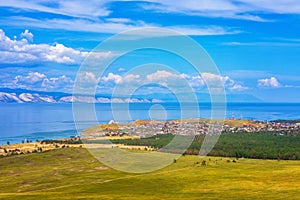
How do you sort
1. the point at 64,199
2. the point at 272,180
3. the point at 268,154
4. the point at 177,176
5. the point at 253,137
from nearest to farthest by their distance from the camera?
the point at 64,199
the point at 272,180
the point at 177,176
the point at 268,154
the point at 253,137

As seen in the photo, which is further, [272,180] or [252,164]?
[252,164]

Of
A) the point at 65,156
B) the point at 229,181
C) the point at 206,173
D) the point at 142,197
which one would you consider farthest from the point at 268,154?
the point at 142,197

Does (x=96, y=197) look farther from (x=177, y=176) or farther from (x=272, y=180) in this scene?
(x=272, y=180)

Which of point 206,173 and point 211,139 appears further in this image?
point 211,139

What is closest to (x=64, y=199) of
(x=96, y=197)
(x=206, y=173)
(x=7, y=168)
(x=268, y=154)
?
(x=96, y=197)

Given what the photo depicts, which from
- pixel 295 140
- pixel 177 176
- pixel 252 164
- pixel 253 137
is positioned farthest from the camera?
pixel 253 137

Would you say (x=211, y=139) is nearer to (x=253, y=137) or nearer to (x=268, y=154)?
(x=253, y=137)
